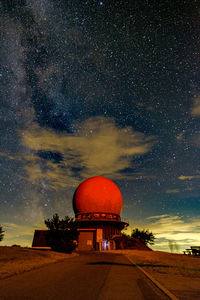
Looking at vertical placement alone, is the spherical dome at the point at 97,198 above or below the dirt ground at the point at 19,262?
above

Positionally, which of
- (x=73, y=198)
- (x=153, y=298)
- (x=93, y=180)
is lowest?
(x=153, y=298)

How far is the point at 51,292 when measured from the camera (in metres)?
5.05

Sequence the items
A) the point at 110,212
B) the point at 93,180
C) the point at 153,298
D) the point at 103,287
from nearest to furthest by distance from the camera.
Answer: the point at 153,298, the point at 103,287, the point at 110,212, the point at 93,180

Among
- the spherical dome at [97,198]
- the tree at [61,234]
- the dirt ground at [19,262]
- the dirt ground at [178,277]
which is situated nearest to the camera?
the dirt ground at [178,277]

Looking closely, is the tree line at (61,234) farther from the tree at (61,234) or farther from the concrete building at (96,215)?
the concrete building at (96,215)

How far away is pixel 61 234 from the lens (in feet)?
83.6

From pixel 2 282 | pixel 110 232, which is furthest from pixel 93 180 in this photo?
pixel 2 282

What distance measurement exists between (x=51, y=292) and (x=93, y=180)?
44942mm

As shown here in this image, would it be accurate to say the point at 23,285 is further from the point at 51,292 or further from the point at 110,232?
the point at 110,232

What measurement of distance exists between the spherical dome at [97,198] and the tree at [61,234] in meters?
18.2

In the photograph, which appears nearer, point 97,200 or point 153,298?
point 153,298

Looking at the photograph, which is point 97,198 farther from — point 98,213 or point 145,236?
point 145,236

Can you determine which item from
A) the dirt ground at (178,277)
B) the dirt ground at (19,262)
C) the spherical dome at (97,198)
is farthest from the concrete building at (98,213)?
the dirt ground at (178,277)

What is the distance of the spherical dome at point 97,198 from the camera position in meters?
45.0
